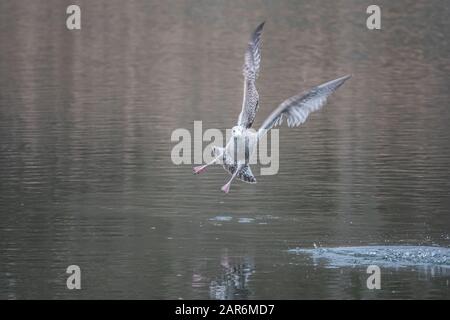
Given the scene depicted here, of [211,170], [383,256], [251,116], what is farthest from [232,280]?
[211,170]

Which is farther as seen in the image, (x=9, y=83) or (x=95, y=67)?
(x=95, y=67)

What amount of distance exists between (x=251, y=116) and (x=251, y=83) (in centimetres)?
50

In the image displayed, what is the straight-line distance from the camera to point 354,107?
4016cm

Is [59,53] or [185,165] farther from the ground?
[59,53]

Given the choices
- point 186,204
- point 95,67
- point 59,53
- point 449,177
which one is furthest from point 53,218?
point 59,53

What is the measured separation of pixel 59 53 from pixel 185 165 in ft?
80.7

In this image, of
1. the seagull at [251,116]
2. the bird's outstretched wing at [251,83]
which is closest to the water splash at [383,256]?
the seagull at [251,116]

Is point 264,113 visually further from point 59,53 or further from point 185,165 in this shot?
point 59,53

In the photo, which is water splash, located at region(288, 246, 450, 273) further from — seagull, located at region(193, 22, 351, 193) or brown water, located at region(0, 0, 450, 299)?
seagull, located at region(193, 22, 351, 193)

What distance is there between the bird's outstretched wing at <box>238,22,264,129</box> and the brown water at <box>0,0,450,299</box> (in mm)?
2422

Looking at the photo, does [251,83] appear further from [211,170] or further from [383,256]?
[211,170]

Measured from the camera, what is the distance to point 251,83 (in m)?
18.2
